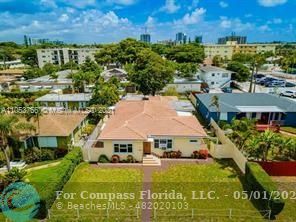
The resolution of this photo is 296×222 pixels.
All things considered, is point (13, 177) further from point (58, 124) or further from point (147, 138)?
point (147, 138)

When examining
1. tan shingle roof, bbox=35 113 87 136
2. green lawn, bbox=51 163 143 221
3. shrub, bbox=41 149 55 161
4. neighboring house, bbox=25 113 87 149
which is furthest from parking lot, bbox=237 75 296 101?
shrub, bbox=41 149 55 161

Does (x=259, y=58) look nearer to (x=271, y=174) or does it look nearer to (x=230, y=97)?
(x=230, y=97)

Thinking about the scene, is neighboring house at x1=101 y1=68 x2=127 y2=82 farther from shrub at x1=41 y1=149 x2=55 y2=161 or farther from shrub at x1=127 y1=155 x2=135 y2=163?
shrub at x1=127 y1=155 x2=135 y2=163

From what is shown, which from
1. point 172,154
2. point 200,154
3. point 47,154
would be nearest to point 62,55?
point 47,154

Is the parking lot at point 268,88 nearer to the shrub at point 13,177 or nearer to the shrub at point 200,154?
the shrub at point 200,154

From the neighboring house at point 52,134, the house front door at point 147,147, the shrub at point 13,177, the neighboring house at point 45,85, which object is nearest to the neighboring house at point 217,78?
the neighboring house at point 45,85

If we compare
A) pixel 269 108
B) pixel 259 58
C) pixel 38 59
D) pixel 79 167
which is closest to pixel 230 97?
pixel 269 108

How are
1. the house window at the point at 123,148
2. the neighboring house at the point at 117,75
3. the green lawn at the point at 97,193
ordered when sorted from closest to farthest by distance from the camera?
the green lawn at the point at 97,193 < the house window at the point at 123,148 < the neighboring house at the point at 117,75
